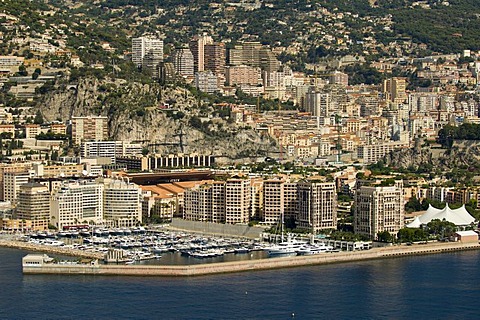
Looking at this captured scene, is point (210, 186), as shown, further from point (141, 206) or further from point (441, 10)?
point (441, 10)

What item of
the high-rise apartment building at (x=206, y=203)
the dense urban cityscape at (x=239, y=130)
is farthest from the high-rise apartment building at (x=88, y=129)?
the high-rise apartment building at (x=206, y=203)

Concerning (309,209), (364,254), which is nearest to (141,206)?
(309,209)

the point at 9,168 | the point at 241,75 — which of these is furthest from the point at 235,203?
the point at 241,75

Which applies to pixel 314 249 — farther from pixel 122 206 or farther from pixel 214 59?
pixel 214 59

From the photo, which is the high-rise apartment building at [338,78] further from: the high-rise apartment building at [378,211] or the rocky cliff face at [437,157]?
the high-rise apartment building at [378,211]

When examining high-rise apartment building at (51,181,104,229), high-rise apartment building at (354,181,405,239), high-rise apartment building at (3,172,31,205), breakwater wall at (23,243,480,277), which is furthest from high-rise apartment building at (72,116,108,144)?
breakwater wall at (23,243,480,277)

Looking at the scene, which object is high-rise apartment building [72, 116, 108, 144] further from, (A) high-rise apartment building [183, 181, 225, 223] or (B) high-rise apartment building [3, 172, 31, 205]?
(A) high-rise apartment building [183, 181, 225, 223]

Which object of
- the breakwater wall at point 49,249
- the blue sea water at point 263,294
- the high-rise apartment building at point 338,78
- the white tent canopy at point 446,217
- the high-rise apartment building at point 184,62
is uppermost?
the high-rise apartment building at point 184,62
